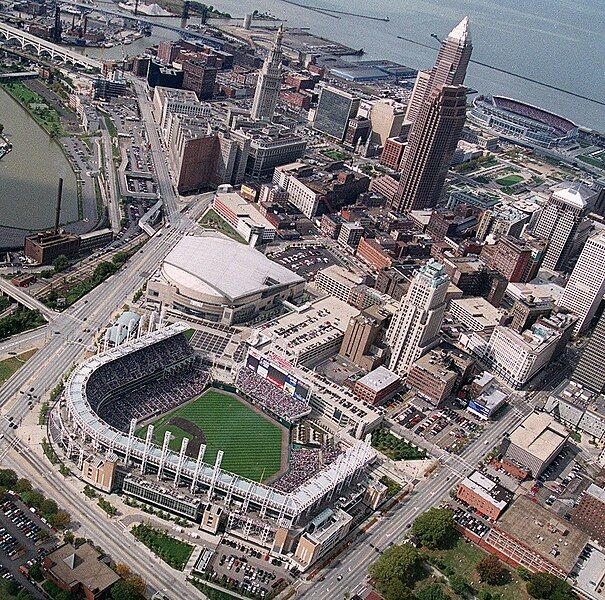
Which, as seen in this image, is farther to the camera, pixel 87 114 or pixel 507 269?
pixel 87 114

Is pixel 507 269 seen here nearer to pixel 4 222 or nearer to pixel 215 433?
pixel 215 433

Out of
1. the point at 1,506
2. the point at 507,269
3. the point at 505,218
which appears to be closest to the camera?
the point at 1,506

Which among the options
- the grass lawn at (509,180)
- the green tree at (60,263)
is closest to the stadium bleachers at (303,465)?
the green tree at (60,263)

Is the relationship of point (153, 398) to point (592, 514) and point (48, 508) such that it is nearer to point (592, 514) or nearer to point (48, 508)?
point (48, 508)

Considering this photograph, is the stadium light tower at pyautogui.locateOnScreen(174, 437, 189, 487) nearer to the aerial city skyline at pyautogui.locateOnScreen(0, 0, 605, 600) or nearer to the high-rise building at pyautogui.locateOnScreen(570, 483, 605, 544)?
the aerial city skyline at pyautogui.locateOnScreen(0, 0, 605, 600)

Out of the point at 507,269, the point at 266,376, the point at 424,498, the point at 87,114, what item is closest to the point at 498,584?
the point at 424,498

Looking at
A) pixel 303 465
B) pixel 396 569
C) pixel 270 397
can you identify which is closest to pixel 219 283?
pixel 270 397

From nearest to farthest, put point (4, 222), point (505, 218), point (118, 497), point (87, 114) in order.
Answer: point (118, 497)
point (4, 222)
point (505, 218)
point (87, 114)
